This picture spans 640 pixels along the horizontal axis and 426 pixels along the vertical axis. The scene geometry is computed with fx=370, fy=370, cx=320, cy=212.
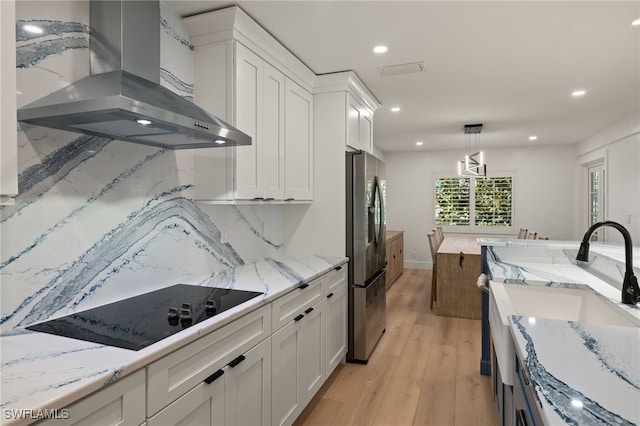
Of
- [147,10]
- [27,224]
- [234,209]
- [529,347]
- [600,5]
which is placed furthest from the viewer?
[234,209]

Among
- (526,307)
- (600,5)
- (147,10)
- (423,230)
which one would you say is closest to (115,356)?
(147,10)

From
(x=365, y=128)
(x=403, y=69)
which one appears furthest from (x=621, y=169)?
(x=403, y=69)

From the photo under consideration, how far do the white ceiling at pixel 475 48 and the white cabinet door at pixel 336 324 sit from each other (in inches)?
68.1

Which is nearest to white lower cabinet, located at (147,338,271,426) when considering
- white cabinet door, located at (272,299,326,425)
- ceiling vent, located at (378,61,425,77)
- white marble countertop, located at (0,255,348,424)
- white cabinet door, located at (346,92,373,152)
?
white cabinet door, located at (272,299,326,425)

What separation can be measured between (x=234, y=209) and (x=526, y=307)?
6.29 ft

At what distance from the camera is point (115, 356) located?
1.11 metres

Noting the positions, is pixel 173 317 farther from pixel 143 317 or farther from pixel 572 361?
pixel 572 361

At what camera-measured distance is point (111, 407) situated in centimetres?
103

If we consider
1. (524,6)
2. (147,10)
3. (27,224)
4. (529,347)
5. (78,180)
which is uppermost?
(524,6)

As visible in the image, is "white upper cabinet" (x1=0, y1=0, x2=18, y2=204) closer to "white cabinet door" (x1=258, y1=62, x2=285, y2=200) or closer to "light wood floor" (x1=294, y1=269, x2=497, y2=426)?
"white cabinet door" (x1=258, y1=62, x2=285, y2=200)

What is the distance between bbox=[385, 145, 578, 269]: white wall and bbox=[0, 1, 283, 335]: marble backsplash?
599cm

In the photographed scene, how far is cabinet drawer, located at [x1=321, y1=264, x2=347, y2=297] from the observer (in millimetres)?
2623

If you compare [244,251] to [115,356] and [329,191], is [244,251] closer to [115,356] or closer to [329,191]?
[329,191]

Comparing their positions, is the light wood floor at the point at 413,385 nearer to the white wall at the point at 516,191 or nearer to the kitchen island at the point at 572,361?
the kitchen island at the point at 572,361
